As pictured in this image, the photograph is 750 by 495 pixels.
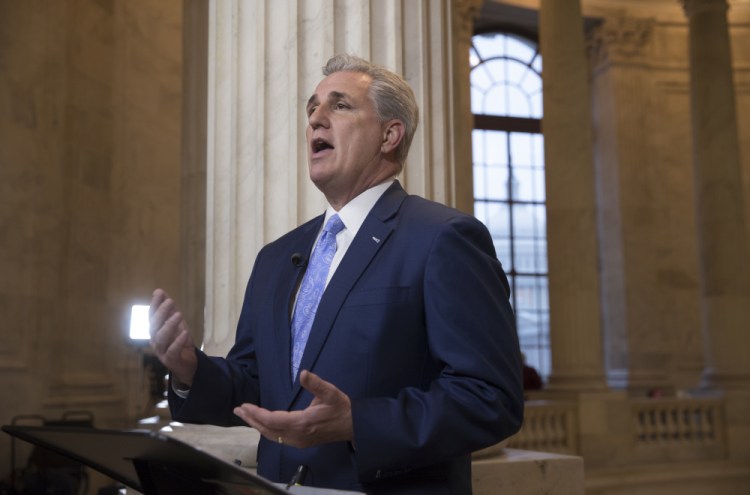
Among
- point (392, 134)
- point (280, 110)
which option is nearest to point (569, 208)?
point (280, 110)

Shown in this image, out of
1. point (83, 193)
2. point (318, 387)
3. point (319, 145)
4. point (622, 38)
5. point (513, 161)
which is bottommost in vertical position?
point (318, 387)

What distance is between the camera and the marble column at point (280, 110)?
493 centimetres

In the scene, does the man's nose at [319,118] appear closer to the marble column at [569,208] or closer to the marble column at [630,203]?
the marble column at [569,208]

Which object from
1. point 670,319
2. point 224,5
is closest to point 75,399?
point 224,5

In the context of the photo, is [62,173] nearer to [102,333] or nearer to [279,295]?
[102,333]

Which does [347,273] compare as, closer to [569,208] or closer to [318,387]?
[318,387]

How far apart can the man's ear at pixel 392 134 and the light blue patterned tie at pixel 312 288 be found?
30 cm

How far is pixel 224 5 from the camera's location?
538cm

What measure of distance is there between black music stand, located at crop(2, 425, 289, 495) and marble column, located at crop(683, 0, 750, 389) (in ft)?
50.7

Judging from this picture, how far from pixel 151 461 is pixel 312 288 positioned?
3.25 feet

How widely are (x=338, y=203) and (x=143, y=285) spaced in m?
11.0

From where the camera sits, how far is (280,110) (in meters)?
4.98

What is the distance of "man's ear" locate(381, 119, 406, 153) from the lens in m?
3.20

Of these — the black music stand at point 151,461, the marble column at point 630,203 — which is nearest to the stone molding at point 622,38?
the marble column at point 630,203
